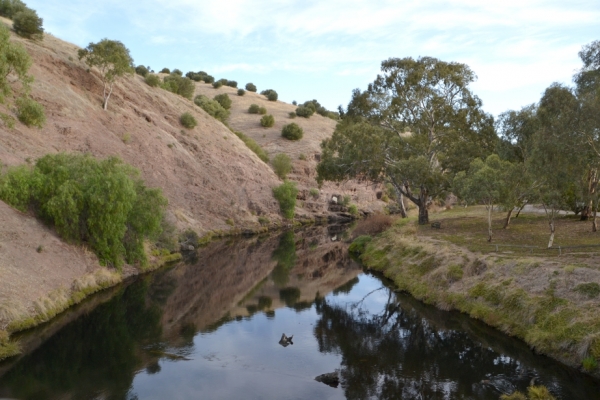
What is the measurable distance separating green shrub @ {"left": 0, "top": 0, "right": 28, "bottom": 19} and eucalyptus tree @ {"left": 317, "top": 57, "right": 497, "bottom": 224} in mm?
53981

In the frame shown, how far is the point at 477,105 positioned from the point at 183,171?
3801cm

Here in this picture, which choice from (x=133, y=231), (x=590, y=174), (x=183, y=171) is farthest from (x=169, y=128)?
(x=590, y=174)

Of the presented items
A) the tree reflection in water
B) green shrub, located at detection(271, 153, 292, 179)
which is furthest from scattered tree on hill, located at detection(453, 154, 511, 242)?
green shrub, located at detection(271, 153, 292, 179)

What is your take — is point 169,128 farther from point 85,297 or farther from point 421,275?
point 421,275

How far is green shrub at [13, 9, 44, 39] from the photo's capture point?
64.6 metres

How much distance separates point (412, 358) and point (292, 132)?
8558 cm

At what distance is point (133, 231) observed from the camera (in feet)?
122

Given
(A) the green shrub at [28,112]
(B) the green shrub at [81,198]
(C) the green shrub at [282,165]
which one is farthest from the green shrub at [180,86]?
(B) the green shrub at [81,198]

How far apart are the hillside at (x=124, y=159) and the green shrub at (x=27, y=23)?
5.70 feet

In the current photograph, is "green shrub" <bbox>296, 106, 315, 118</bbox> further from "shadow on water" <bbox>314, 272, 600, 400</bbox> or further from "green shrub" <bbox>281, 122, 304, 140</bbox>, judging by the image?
"shadow on water" <bbox>314, 272, 600, 400</bbox>

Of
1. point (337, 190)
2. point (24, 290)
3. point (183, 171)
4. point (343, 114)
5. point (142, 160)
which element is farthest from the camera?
point (337, 190)

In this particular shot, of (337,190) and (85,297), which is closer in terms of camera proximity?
(85,297)

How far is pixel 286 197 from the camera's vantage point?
249 feet

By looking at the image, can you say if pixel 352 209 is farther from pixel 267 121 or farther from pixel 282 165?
pixel 267 121
